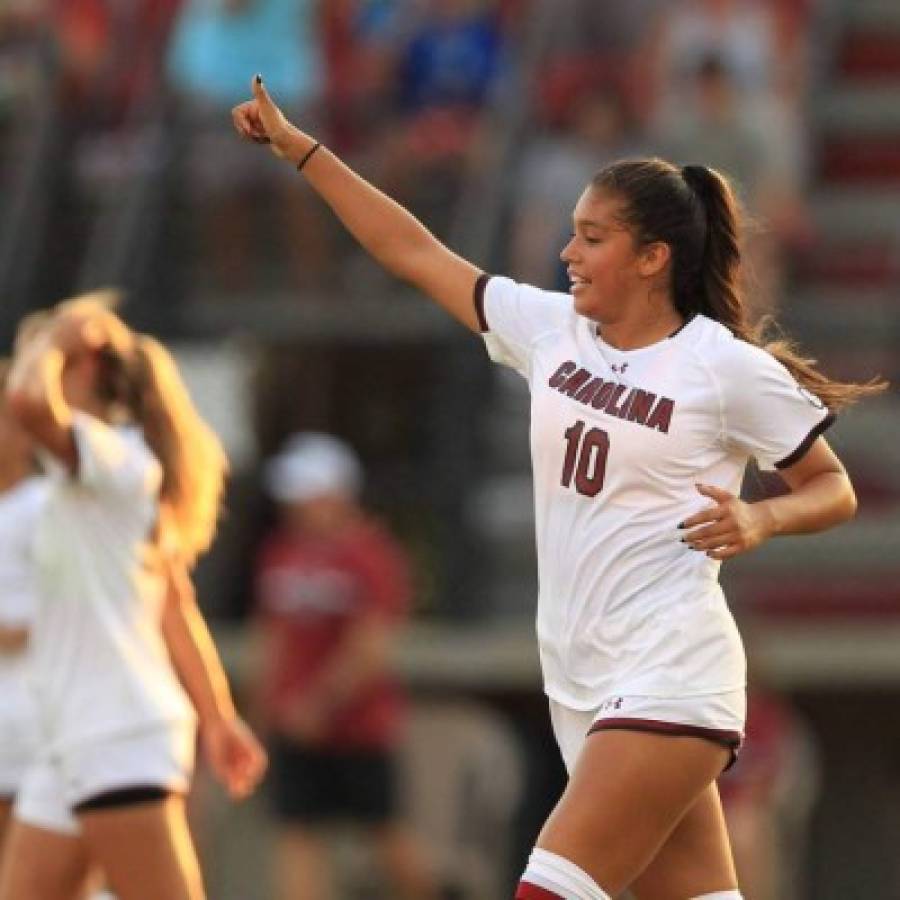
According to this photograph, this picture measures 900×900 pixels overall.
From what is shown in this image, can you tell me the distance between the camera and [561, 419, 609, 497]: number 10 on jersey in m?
7.16

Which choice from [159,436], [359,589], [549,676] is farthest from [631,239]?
[359,589]

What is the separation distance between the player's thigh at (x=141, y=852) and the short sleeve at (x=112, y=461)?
82 centimetres

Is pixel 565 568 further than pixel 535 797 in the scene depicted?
No

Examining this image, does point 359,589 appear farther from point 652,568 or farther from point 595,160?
point 652,568

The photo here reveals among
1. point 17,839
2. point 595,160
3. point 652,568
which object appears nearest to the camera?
point 652,568

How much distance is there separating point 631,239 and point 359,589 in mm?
6504

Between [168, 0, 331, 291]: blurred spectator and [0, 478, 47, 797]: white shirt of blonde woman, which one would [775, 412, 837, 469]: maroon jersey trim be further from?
[168, 0, 331, 291]: blurred spectator

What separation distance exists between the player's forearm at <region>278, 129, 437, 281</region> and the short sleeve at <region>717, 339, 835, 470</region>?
0.85m

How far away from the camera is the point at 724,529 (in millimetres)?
6812

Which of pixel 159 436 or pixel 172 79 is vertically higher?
pixel 172 79

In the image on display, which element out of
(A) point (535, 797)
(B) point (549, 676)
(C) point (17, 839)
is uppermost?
(B) point (549, 676)

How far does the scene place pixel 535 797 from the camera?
47.0 feet

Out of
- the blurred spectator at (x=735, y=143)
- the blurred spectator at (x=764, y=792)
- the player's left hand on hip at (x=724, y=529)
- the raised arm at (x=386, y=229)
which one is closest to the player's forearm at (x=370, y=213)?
the raised arm at (x=386, y=229)

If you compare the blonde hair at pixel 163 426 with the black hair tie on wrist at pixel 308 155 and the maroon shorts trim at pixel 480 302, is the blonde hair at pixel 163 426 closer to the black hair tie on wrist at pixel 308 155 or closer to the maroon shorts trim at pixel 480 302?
the black hair tie on wrist at pixel 308 155
